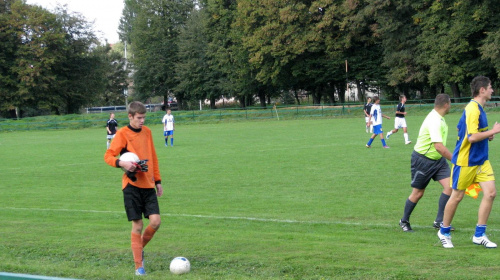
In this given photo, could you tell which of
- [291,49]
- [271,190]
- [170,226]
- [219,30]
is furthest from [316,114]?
[170,226]

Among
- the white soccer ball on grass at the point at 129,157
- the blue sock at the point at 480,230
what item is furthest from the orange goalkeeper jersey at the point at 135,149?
the blue sock at the point at 480,230

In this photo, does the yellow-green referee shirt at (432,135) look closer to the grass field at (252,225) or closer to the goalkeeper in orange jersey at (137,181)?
the grass field at (252,225)

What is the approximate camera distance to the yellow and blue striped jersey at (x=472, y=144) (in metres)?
7.11

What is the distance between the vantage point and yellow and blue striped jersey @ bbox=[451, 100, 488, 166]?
23.3ft

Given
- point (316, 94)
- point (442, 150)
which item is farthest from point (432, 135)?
point (316, 94)

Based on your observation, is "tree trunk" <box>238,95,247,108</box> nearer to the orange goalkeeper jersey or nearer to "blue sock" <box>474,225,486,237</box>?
"blue sock" <box>474,225,486,237</box>

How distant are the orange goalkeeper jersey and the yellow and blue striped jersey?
3894 millimetres

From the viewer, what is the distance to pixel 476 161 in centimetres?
721

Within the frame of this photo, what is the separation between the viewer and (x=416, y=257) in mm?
6871

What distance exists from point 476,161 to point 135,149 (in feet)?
13.8

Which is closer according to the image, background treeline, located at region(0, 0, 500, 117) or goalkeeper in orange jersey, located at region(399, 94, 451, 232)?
goalkeeper in orange jersey, located at region(399, 94, 451, 232)

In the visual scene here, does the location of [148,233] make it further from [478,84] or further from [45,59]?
[45,59]

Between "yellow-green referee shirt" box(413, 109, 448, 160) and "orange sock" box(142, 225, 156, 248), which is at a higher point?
"yellow-green referee shirt" box(413, 109, 448, 160)

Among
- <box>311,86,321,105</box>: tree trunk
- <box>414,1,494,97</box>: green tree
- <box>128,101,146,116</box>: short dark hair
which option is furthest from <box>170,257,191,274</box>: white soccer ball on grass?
<box>311,86,321,105</box>: tree trunk
